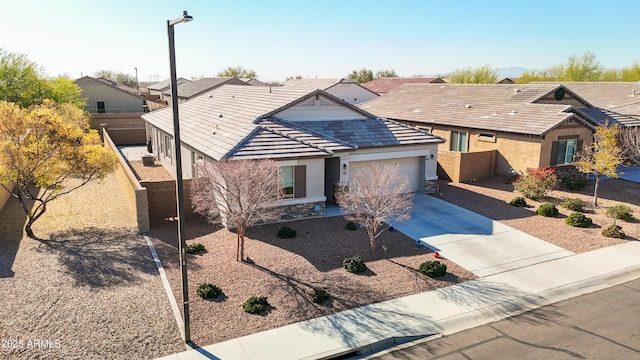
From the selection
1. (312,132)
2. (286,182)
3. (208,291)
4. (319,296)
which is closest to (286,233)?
(286,182)

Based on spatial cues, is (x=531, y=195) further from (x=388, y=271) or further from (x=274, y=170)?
(x=274, y=170)

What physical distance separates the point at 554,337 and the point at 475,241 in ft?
20.8

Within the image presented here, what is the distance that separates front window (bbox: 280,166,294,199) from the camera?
18.9m

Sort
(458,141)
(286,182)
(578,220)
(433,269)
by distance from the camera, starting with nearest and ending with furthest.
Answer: (433,269) < (578,220) < (286,182) < (458,141)

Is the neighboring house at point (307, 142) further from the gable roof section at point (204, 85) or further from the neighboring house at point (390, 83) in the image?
the neighboring house at point (390, 83)

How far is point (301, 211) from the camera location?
63.1 ft

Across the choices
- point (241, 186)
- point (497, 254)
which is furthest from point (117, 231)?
point (497, 254)

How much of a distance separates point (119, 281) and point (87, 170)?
20.4 feet

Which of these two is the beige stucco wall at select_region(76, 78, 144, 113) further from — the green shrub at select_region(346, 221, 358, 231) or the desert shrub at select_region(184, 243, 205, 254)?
the green shrub at select_region(346, 221, 358, 231)

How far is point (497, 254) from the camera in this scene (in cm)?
1595

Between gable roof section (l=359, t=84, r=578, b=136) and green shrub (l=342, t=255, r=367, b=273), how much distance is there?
15.8 meters

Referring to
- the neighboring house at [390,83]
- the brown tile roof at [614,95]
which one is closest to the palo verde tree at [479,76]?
the neighboring house at [390,83]

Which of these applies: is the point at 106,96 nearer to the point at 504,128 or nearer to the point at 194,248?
the point at 504,128

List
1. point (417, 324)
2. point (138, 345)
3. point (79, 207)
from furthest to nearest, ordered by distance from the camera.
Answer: point (79, 207) → point (417, 324) → point (138, 345)
